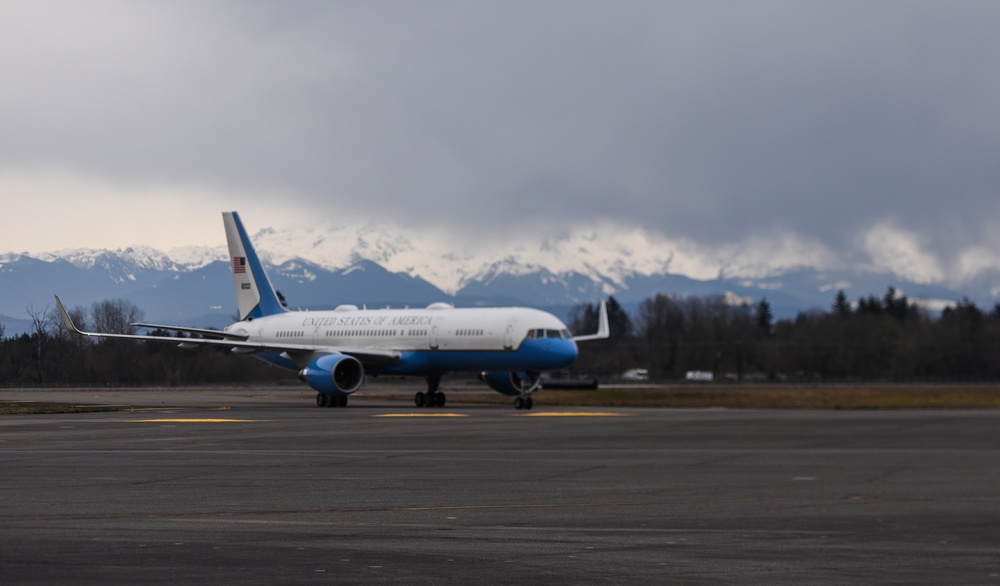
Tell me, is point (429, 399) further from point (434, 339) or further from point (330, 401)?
point (330, 401)

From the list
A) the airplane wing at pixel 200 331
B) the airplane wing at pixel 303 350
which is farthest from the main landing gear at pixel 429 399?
the airplane wing at pixel 200 331

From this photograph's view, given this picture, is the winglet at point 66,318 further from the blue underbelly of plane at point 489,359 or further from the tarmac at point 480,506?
the blue underbelly of plane at point 489,359

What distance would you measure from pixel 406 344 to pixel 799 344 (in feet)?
276

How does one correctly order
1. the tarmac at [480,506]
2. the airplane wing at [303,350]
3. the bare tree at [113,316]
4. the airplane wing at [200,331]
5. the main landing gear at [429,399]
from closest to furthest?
the tarmac at [480,506] < the bare tree at [113,316] < the airplane wing at [200,331] < the airplane wing at [303,350] < the main landing gear at [429,399]

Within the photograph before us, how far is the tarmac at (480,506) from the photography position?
35.3ft

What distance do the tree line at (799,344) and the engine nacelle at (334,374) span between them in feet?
192

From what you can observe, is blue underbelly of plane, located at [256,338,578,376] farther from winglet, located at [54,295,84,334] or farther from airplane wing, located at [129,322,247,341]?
winglet, located at [54,295,84,334]

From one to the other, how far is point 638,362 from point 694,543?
115518 millimetres

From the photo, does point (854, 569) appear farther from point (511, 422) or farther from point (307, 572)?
point (511, 422)

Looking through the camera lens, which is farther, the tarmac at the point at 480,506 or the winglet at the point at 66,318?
the winglet at the point at 66,318

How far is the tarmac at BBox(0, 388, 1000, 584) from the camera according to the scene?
35.3ft

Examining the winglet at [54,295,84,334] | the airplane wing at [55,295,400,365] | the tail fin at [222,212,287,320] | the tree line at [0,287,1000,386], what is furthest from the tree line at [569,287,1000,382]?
the winglet at [54,295,84,334]

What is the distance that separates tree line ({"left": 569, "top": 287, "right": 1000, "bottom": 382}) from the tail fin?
51.9 meters

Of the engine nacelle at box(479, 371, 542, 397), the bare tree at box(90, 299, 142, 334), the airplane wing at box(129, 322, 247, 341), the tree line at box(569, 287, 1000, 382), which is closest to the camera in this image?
the bare tree at box(90, 299, 142, 334)
